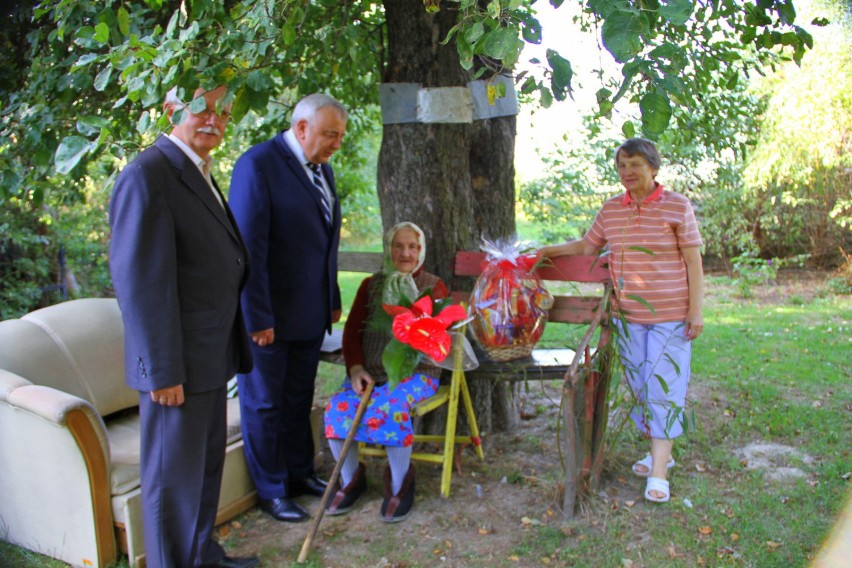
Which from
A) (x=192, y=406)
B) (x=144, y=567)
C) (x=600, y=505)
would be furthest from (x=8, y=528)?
(x=600, y=505)

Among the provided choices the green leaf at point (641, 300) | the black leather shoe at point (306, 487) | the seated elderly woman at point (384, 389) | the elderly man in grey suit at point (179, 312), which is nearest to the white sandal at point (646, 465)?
the green leaf at point (641, 300)

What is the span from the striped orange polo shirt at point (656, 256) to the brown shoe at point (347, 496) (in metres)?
1.60

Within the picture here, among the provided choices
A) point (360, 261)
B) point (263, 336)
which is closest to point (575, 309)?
point (360, 261)

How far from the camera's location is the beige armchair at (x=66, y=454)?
117 inches

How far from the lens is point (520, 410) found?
16.7 ft

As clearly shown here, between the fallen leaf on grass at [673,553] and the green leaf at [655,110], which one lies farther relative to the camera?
the fallen leaf on grass at [673,553]

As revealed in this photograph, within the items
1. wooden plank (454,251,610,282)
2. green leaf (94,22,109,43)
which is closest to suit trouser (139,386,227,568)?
green leaf (94,22,109,43)

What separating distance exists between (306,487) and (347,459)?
1.09 feet

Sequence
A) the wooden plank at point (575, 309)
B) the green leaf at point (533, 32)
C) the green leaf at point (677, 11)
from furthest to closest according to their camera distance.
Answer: the wooden plank at point (575, 309) → the green leaf at point (533, 32) → the green leaf at point (677, 11)

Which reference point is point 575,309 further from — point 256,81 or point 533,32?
point 256,81

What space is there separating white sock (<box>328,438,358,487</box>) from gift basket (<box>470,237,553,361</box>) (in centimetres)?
86

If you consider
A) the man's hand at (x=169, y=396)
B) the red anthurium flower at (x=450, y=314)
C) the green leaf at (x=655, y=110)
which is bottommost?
the man's hand at (x=169, y=396)

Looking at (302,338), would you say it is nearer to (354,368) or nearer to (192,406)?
(354,368)

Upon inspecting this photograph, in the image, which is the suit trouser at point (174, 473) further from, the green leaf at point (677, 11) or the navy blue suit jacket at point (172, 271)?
the green leaf at point (677, 11)
